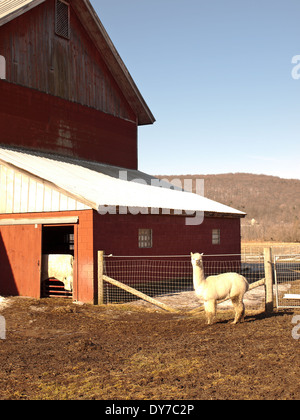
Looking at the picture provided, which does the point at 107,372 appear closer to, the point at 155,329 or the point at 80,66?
the point at 155,329

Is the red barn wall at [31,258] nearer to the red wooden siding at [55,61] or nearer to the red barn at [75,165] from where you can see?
the red barn at [75,165]

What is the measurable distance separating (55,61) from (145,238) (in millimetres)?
11212

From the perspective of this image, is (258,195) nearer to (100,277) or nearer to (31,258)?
(31,258)

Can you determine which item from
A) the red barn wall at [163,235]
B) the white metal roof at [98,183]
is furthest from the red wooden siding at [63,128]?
the red barn wall at [163,235]

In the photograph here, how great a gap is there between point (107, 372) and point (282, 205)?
Result: 13390cm

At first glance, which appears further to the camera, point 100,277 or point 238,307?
point 100,277

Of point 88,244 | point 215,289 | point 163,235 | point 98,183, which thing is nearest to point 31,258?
point 88,244

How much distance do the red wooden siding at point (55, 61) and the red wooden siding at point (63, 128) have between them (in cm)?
55

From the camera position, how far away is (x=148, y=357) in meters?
8.52

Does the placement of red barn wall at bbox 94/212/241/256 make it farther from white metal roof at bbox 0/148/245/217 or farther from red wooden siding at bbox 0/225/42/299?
red wooden siding at bbox 0/225/42/299

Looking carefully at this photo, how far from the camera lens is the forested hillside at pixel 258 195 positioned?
404 ft

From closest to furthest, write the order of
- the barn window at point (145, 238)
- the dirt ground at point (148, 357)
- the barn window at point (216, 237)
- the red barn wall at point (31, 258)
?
the dirt ground at point (148, 357) < the red barn wall at point (31, 258) < the barn window at point (145, 238) < the barn window at point (216, 237)
